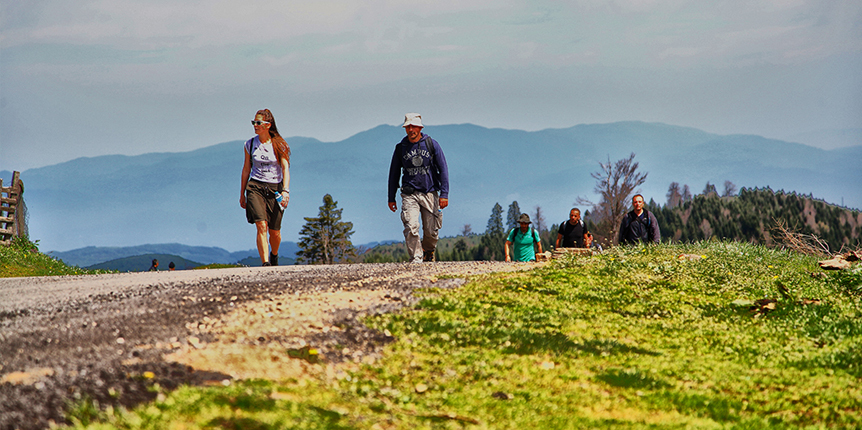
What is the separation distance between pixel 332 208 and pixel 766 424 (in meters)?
65.6

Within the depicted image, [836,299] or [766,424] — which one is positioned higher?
[836,299]

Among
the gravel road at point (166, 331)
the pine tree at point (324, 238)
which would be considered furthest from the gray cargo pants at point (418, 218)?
the pine tree at point (324, 238)

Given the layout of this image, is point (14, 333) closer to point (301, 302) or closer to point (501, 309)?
point (301, 302)

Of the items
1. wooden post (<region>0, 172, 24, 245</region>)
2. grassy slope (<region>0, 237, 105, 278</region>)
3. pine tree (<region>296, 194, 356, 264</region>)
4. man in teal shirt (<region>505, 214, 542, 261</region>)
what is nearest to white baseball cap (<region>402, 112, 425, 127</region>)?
man in teal shirt (<region>505, 214, 542, 261</region>)

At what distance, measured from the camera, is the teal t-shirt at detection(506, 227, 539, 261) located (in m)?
15.3

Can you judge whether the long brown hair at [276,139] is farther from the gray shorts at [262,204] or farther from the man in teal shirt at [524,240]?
the man in teal shirt at [524,240]

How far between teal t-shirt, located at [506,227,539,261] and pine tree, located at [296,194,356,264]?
5466cm

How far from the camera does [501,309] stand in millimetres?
8766

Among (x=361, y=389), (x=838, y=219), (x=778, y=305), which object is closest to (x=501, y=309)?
(x=361, y=389)

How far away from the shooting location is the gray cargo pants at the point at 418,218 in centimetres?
1409

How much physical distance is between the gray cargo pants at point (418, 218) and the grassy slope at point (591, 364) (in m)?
3.40

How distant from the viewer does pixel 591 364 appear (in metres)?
7.18

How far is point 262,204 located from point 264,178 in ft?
1.79

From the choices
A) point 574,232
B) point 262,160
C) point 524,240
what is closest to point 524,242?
point 524,240
